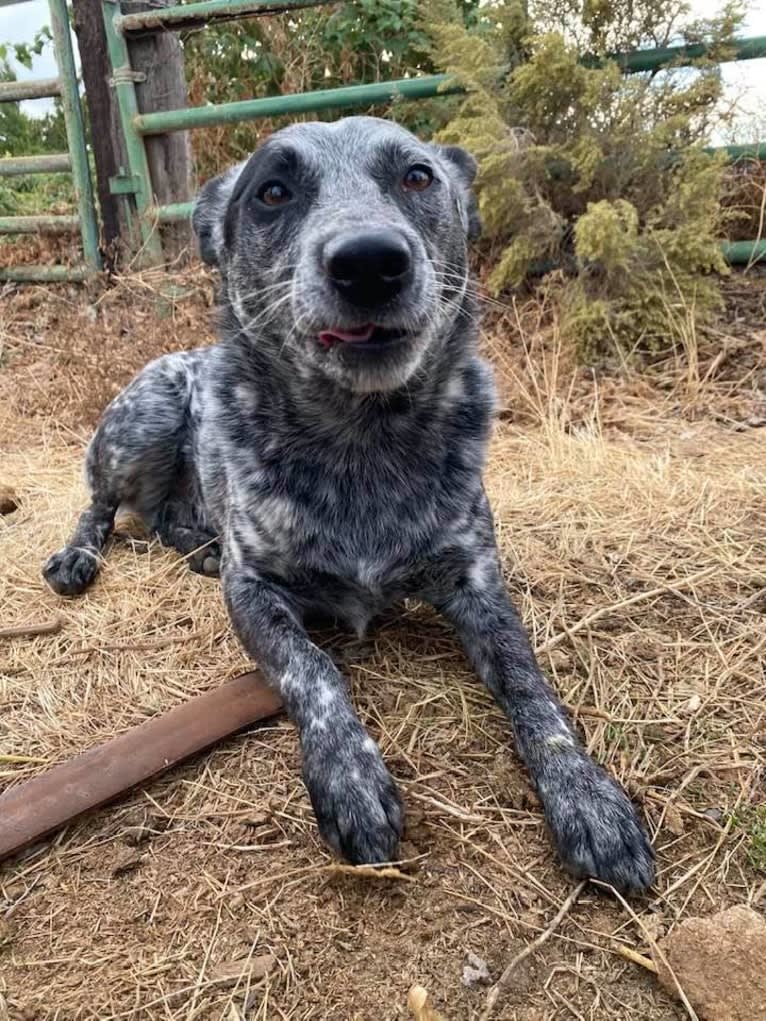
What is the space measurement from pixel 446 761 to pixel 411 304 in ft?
3.44

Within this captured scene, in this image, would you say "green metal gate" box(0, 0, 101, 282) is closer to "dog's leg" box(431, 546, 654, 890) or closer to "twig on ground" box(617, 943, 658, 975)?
"dog's leg" box(431, 546, 654, 890)

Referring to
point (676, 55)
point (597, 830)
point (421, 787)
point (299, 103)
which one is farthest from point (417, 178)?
point (299, 103)

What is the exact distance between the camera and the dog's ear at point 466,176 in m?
2.61

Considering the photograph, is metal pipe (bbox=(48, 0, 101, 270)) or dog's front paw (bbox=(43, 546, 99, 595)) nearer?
dog's front paw (bbox=(43, 546, 99, 595))

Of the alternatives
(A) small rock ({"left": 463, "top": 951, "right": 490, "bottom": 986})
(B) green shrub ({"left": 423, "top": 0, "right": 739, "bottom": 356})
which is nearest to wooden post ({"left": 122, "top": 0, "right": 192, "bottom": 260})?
(B) green shrub ({"left": 423, "top": 0, "right": 739, "bottom": 356})

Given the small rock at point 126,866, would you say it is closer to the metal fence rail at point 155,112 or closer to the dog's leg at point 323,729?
the dog's leg at point 323,729

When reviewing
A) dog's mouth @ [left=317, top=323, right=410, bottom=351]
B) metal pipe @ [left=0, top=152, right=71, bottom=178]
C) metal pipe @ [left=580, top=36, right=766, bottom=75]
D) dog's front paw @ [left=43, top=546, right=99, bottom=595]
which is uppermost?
metal pipe @ [left=580, top=36, right=766, bottom=75]

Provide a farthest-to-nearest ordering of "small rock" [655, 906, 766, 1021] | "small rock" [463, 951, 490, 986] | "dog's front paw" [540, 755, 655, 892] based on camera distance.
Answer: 1. "dog's front paw" [540, 755, 655, 892]
2. "small rock" [463, 951, 490, 986]
3. "small rock" [655, 906, 766, 1021]

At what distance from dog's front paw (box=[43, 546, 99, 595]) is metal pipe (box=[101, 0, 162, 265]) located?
3.31 meters

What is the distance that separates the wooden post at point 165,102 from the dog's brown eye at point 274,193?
11.8 ft

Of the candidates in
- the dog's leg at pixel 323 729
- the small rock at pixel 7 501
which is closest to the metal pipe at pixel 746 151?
the dog's leg at pixel 323 729

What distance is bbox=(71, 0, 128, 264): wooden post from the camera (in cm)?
516

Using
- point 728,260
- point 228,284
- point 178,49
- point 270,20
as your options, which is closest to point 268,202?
point 228,284

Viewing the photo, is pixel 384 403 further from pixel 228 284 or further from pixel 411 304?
pixel 228 284
